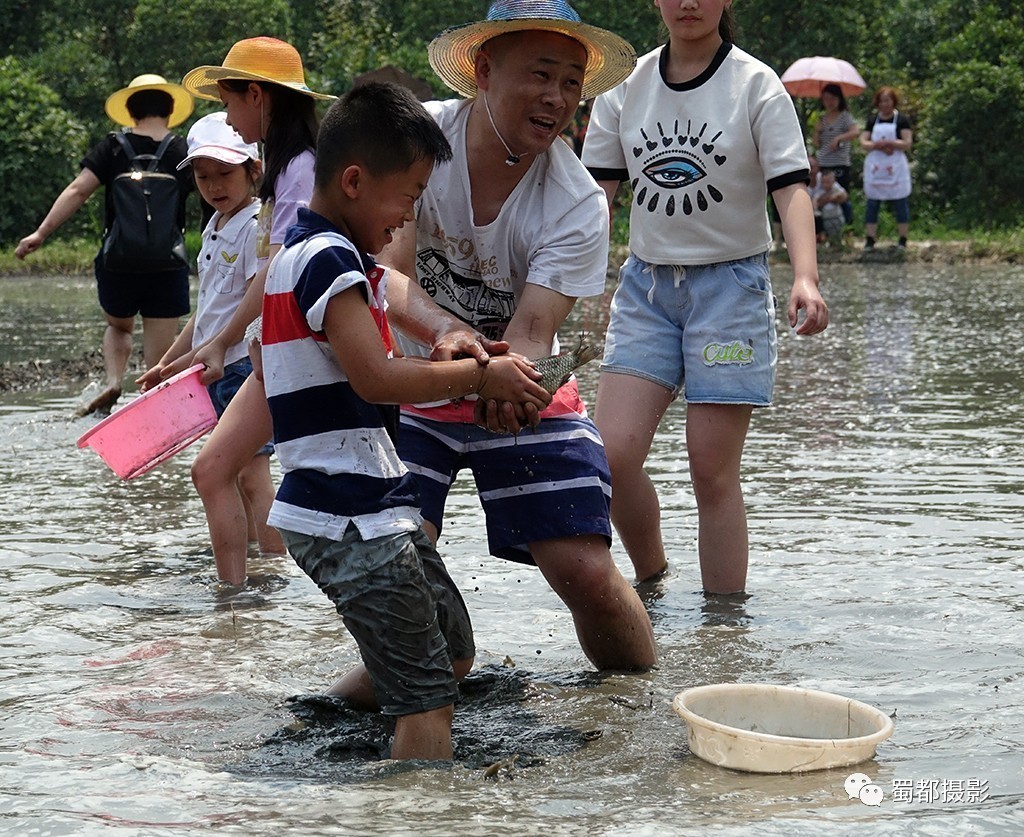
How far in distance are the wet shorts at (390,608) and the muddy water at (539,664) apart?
179mm

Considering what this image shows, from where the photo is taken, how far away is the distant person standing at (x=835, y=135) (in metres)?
19.1

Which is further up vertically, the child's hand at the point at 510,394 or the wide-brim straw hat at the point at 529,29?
the wide-brim straw hat at the point at 529,29

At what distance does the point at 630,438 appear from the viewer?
495 centimetres

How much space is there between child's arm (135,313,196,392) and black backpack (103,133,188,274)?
2870 mm

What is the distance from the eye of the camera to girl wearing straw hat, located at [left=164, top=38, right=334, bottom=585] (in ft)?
16.4

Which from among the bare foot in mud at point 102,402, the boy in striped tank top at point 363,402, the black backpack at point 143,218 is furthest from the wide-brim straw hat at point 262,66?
the bare foot in mud at point 102,402

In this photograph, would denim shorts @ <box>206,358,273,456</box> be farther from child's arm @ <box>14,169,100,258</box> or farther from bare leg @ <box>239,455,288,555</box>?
child's arm @ <box>14,169,100,258</box>

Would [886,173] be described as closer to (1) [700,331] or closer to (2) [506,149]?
(1) [700,331]

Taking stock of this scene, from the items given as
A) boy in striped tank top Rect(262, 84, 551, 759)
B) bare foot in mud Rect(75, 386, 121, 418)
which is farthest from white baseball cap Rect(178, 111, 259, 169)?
bare foot in mud Rect(75, 386, 121, 418)

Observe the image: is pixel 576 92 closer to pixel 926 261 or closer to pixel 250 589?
pixel 250 589

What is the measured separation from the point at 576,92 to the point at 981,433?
439 centimetres

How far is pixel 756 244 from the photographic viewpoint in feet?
16.3

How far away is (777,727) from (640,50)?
24009 mm

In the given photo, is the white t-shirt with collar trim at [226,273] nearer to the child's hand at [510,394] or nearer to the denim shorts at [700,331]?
the denim shorts at [700,331]
